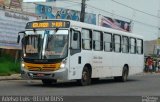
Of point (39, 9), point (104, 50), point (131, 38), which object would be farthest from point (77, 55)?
point (39, 9)

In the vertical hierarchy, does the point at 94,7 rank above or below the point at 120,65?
above

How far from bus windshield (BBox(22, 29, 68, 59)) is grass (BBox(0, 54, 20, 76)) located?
7404 millimetres

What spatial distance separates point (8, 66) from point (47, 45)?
969cm

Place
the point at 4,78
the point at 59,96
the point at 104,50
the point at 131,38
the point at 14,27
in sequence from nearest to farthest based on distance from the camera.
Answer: the point at 59,96, the point at 104,50, the point at 4,78, the point at 131,38, the point at 14,27

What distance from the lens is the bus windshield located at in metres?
21.0

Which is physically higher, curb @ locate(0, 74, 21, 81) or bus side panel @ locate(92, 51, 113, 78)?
bus side panel @ locate(92, 51, 113, 78)

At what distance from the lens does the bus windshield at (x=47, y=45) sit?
21.0 m

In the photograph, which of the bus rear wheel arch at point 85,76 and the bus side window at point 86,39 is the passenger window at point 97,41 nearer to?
the bus side window at point 86,39

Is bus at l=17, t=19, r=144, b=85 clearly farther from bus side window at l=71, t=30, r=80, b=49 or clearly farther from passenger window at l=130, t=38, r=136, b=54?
passenger window at l=130, t=38, r=136, b=54

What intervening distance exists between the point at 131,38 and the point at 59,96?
13.0 meters

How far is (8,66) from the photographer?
99.1 ft

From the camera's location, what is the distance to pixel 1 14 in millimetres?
29891

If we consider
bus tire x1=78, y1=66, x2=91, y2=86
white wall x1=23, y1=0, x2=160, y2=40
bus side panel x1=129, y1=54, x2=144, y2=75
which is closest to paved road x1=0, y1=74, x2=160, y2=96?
bus tire x1=78, y1=66, x2=91, y2=86

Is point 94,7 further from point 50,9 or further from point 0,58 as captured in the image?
point 0,58
